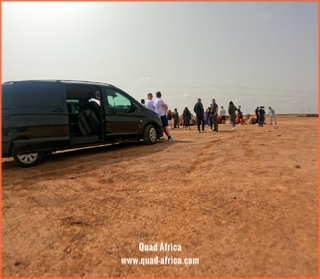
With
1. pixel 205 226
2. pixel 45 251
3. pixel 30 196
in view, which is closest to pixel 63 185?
pixel 30 196

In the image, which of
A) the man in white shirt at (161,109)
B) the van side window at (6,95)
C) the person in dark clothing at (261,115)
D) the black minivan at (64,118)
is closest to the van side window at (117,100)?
the black minivan at (64,118)

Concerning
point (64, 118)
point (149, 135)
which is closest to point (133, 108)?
point (149, 135)

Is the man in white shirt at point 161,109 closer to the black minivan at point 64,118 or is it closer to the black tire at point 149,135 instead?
the black minivan at point 64,118

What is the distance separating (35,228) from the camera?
2656 millimetres

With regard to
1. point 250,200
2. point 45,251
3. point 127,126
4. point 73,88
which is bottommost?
A: point 45,251

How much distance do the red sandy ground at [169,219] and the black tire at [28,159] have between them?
2.43 ft

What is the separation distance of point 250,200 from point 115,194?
183 centimetres

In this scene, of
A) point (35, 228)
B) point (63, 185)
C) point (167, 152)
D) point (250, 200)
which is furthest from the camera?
point (167, 152)

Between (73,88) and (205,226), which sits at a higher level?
(73,88)

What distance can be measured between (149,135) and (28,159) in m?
3.48

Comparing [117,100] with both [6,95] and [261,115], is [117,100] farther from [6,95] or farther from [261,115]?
[261,115]

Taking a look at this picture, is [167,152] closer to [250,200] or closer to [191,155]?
[191,155]

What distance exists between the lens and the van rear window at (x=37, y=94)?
5.07 m

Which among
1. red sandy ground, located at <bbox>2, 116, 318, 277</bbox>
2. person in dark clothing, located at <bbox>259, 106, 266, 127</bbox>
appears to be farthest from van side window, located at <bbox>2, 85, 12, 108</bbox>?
person in dark clothing, located at <bbox>259, 106, 266, 127</bbox>
